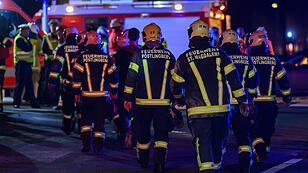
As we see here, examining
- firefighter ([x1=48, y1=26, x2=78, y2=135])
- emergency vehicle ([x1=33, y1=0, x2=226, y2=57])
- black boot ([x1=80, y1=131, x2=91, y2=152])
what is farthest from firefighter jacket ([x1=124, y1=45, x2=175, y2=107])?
emergency vehicle ([x1=33, y1=0, x2=226, y2=57])

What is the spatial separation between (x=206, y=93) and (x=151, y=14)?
1119 centimetres

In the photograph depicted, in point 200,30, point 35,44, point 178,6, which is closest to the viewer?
point 200,30

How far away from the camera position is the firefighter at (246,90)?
770 cm

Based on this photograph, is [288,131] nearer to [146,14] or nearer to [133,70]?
[133,70]

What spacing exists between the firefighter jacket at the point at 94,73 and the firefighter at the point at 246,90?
6.43 feet

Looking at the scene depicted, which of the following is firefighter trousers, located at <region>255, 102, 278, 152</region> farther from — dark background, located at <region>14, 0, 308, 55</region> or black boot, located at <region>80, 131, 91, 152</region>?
dark background, located at <region>14, 0, 308, 55</region>

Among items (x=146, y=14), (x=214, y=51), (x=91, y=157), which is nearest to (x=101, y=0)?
(x=146, y=14)

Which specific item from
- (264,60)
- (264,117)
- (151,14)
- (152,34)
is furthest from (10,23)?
(264,117)

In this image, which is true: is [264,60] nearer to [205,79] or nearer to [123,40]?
[205,79]

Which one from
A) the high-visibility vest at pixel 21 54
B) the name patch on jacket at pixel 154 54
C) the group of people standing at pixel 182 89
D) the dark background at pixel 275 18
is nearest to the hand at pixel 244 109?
the group of people standing at pixel 182 89

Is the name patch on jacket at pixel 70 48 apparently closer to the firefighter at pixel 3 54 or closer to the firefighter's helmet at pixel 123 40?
the firefighter's helmet at pixel 123 40

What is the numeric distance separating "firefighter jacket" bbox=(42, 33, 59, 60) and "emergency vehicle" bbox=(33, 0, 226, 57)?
2448 mm

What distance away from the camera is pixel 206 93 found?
670 centimetres

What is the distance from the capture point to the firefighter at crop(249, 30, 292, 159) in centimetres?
864
